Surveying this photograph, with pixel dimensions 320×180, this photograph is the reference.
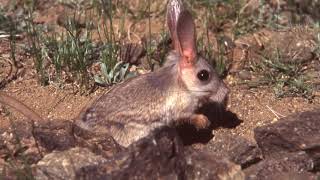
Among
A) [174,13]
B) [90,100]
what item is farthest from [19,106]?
[174,13]

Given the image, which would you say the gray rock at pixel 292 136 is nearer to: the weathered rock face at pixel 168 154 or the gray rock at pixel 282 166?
the weathered rock face at pixel 168 154

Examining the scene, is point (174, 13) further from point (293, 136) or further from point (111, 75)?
point (293, 136)

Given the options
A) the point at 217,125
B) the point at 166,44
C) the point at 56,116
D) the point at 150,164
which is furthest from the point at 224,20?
the point at 150,164

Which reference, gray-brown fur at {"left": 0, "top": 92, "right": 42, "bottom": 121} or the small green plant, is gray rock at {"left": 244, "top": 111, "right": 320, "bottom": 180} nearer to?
the small green plant

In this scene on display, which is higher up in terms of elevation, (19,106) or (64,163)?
(64,163)

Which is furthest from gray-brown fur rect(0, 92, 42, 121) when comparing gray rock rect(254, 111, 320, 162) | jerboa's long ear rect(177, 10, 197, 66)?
gray rock rect(254, 111, 320, 162)
